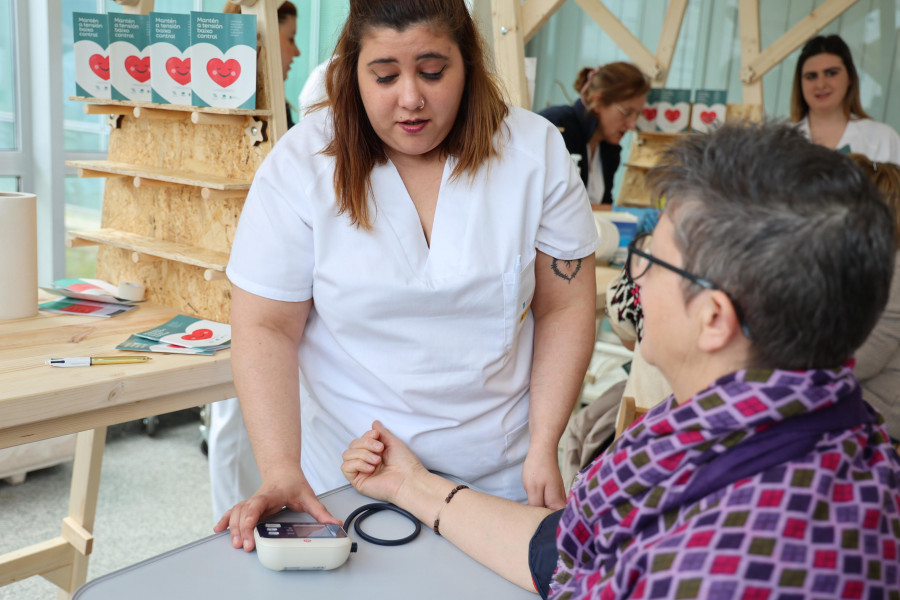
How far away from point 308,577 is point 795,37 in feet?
12.5

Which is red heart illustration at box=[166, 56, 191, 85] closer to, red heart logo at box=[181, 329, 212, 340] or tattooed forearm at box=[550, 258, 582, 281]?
red heart logo at box=[181, 329, 212, 340]

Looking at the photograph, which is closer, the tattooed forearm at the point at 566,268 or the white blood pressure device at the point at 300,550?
the white blood pressure device at the point at 300,550

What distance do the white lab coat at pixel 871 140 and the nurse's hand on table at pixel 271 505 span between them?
10.5 ft

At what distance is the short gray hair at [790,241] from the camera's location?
25.4 inches

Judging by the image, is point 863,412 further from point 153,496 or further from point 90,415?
point 153,496

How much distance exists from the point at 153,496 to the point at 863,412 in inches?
104

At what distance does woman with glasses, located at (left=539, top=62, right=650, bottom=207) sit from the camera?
3.52 metres

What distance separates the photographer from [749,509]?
62cm

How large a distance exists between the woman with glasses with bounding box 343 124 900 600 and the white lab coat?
3.18 metres

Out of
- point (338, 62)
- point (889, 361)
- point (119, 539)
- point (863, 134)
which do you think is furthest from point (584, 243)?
point (863, 134)

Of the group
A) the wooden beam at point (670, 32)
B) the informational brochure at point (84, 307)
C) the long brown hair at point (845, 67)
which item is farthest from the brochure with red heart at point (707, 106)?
the informational brochure at point (84, 307)

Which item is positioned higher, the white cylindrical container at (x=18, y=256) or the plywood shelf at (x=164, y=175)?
the plywood shelf at (x=164, y=175)

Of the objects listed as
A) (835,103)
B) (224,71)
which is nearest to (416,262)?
(224,71)

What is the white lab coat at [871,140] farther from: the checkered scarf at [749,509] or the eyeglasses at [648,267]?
the checkered scarf at [749,509]
